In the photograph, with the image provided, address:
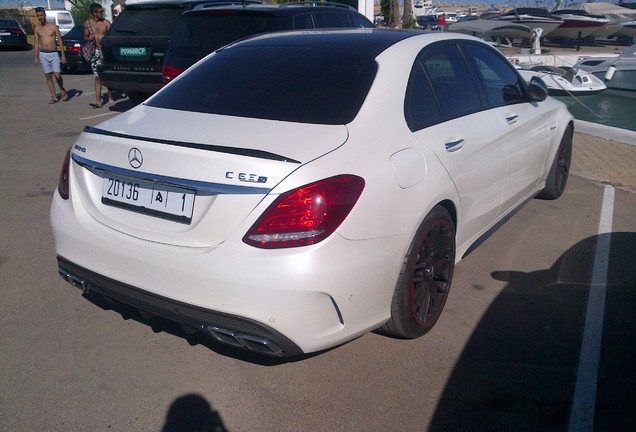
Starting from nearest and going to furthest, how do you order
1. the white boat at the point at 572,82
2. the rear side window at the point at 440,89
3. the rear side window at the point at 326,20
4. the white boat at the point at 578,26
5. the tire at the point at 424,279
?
the tire at the point at 424,279
the rear side window at the point at 440,89
the rear side window at the point at 326,20
the white boat at the point at 572,82
the white boat at the point at 578,26

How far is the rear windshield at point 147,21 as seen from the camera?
9688 millimetres

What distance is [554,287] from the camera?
4.29m

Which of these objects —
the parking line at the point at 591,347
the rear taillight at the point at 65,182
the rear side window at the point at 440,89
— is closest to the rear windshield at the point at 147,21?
the rear side window at the point at 440,89

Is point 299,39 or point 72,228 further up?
point 299,39

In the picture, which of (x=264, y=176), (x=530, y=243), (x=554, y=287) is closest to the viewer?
(x=264, y=176)

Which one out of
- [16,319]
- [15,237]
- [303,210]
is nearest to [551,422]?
[303,210]

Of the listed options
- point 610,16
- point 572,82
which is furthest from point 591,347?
point 610,16

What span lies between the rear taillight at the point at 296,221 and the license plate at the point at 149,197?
13.9 inches

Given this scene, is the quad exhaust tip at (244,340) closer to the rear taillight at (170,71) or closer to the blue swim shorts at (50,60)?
the rear taillight at (170,71)

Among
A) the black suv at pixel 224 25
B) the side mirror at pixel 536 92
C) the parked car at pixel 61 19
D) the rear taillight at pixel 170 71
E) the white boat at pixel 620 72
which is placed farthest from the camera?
the parked car at pixel 61 19

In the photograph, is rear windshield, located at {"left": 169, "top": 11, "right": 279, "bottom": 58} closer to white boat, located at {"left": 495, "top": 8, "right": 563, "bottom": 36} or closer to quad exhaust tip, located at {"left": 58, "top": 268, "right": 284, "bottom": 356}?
quad exhaust tip, located at {"left": 58, "top": 268, "right": 284, "bottom": 356}

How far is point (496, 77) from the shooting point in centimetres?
479

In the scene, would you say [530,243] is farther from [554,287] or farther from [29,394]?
[29,394]

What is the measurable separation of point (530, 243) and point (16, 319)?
12.7 ft
